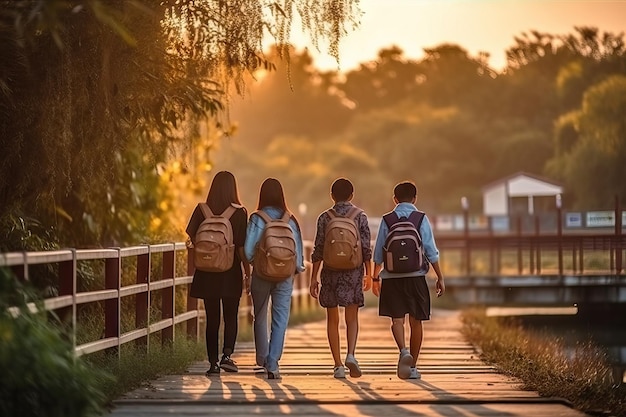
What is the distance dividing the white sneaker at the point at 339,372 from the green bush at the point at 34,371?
12.5 feet

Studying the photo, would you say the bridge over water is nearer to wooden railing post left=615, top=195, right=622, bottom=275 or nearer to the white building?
wooden railing post left=615, top=195, right=622, bottom=275

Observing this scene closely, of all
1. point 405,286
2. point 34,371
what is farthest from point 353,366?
point 34,371

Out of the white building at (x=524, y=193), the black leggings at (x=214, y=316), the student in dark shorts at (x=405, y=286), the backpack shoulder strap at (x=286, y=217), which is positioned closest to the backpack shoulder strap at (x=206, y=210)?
the backpack shoulder strap at (x=286, y=217)

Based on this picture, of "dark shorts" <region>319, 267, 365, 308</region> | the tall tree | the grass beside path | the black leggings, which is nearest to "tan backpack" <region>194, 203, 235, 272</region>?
the black leggings

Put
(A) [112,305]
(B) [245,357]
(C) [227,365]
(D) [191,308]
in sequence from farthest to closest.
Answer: (D) [191,308] → (B) [245,357] → (C) [227,365] → (A) [112,305]

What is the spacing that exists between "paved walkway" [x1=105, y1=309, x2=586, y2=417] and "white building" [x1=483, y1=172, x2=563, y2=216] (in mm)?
37864

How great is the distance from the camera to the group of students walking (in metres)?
12.0

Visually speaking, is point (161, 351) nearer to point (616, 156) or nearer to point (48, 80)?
point (48, 80)

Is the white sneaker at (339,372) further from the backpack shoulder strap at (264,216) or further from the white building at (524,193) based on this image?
the white building at (524,193)

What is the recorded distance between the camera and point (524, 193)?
52.4m

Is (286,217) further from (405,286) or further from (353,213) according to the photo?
(405,286)

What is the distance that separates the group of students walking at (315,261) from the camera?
472 inches

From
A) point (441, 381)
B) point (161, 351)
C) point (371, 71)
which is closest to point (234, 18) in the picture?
point (161, 351)

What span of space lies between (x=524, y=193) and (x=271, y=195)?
41.2m
